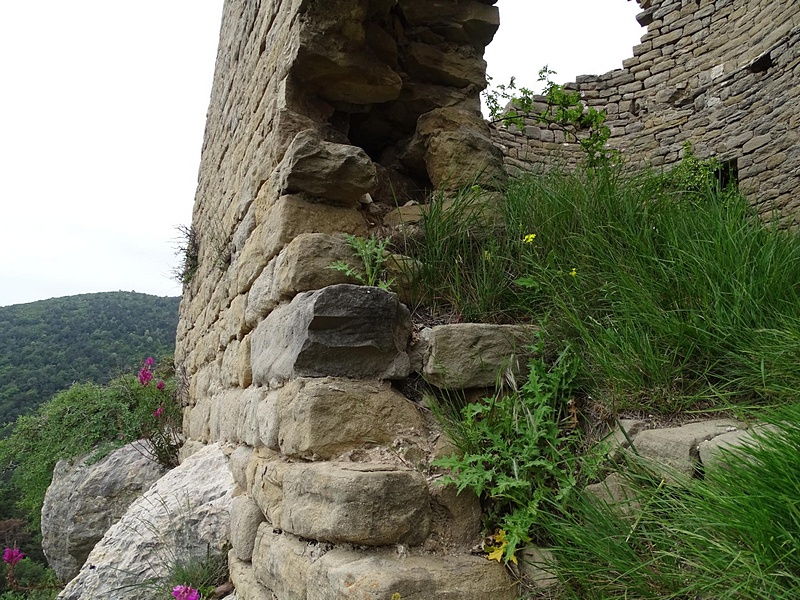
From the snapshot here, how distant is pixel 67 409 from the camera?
589 cm

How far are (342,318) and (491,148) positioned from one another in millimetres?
1289

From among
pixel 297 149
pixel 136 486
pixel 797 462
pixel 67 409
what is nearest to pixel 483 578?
pixel 797 462

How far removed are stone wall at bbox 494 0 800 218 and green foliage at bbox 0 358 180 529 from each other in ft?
15.2

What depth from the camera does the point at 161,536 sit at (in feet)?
8.46

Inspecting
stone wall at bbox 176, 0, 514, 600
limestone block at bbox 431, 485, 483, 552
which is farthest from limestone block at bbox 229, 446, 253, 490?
limestone block at bbox 431, 485, 483, 552

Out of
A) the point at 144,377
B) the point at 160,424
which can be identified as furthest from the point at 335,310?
the point at 144,377

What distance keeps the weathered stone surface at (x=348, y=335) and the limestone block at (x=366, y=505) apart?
308 mm

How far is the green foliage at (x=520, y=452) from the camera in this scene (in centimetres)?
135

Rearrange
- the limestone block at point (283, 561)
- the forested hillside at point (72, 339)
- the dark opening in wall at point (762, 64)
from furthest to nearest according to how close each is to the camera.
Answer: the forested hillside at point (72, 339) < the dark opening in wall at point (762, 64) < the limestone block at point (283, 561)

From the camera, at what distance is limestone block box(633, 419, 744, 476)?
3.67 ft

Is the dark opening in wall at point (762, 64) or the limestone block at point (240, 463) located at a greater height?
the dark opening in wall at point (762, 64)

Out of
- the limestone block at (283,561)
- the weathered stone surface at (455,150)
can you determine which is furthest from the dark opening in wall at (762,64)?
the limestone block at (283,561)

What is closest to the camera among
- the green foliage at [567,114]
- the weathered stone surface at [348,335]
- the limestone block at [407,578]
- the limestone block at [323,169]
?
the limestone block at [407,578]

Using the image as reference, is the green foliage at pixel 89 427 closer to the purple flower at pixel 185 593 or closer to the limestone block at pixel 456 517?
the purple flower at pixel 185 593
